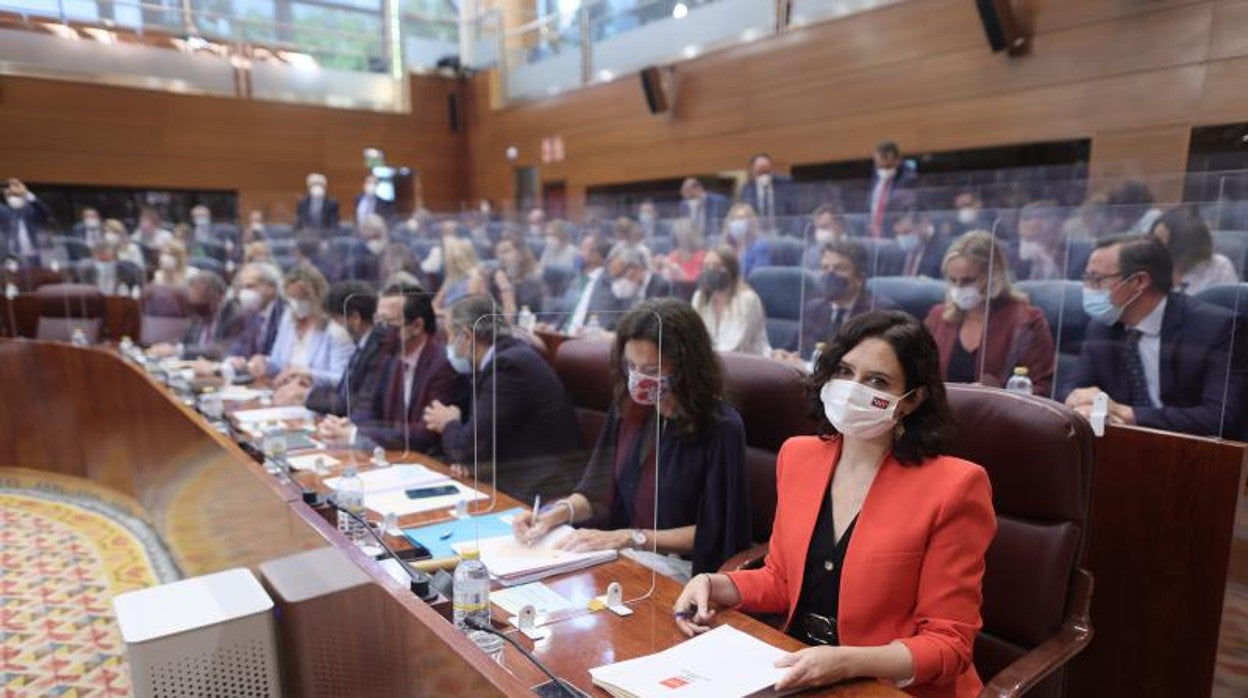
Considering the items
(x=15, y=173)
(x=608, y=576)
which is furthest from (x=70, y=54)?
(x=608, y=576)

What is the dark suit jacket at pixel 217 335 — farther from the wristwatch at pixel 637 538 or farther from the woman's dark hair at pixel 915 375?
the woman's dark hair at pixel 915 375

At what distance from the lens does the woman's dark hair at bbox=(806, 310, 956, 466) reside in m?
1.29

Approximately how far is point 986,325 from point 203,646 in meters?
2.69

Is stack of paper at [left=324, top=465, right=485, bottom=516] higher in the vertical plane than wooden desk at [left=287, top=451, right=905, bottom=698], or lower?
lower

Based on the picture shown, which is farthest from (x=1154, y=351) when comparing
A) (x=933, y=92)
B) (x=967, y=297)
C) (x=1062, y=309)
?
(x=933, y=92)

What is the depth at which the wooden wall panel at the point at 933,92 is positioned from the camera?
→ 4.34 metres

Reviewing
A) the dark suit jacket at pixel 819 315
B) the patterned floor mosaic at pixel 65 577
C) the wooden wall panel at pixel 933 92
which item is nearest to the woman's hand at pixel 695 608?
the patterned floor mosaic at pixel 65 577

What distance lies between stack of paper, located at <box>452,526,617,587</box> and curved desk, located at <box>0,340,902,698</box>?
0.11ft

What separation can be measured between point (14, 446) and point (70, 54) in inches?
221

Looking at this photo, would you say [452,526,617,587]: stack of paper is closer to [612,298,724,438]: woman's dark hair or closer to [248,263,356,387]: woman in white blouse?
[612,298,724,438]: woman's dark hair

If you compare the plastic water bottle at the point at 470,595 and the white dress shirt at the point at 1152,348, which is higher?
the white dress shirt at the point at 1152,348

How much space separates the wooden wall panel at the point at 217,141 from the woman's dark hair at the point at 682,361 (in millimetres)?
8358

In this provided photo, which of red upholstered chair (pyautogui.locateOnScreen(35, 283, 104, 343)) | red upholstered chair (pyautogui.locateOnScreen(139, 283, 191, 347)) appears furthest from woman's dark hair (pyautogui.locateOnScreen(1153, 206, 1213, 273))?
red upholstered chair (pyautogui.locateOnScreen(35, 283, 104, 343))

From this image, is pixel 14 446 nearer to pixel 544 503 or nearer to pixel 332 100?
pixel 544 503
